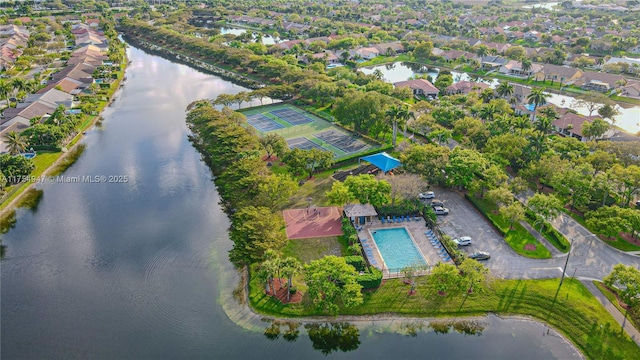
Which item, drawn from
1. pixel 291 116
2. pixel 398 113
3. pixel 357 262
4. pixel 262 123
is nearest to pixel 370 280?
pixel 357 262

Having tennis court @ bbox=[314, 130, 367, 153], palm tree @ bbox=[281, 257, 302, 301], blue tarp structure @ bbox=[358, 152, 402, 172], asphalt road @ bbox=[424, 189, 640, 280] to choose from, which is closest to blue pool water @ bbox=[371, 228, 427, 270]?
asphalt road @ bbox=[424, 189, 640, 280]

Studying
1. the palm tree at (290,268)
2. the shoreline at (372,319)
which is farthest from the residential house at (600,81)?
the palm tree at (290,268)

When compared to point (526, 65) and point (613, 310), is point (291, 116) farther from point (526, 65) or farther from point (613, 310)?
point (526, 65)

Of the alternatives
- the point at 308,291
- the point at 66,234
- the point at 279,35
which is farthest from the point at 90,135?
the point at 279,35

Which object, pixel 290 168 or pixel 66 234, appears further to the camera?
pixel 290 168

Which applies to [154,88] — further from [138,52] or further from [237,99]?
[138,52]

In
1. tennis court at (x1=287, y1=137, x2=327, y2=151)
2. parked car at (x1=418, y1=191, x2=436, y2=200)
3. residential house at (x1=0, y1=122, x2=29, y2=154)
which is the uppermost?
residential house at (x1=0, y1=122, x2=29, y2=154)

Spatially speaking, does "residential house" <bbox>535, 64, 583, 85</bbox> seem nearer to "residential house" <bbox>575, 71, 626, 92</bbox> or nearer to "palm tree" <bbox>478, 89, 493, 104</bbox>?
"residential house" <bbox>575, 71, 626, 92</bbox>
